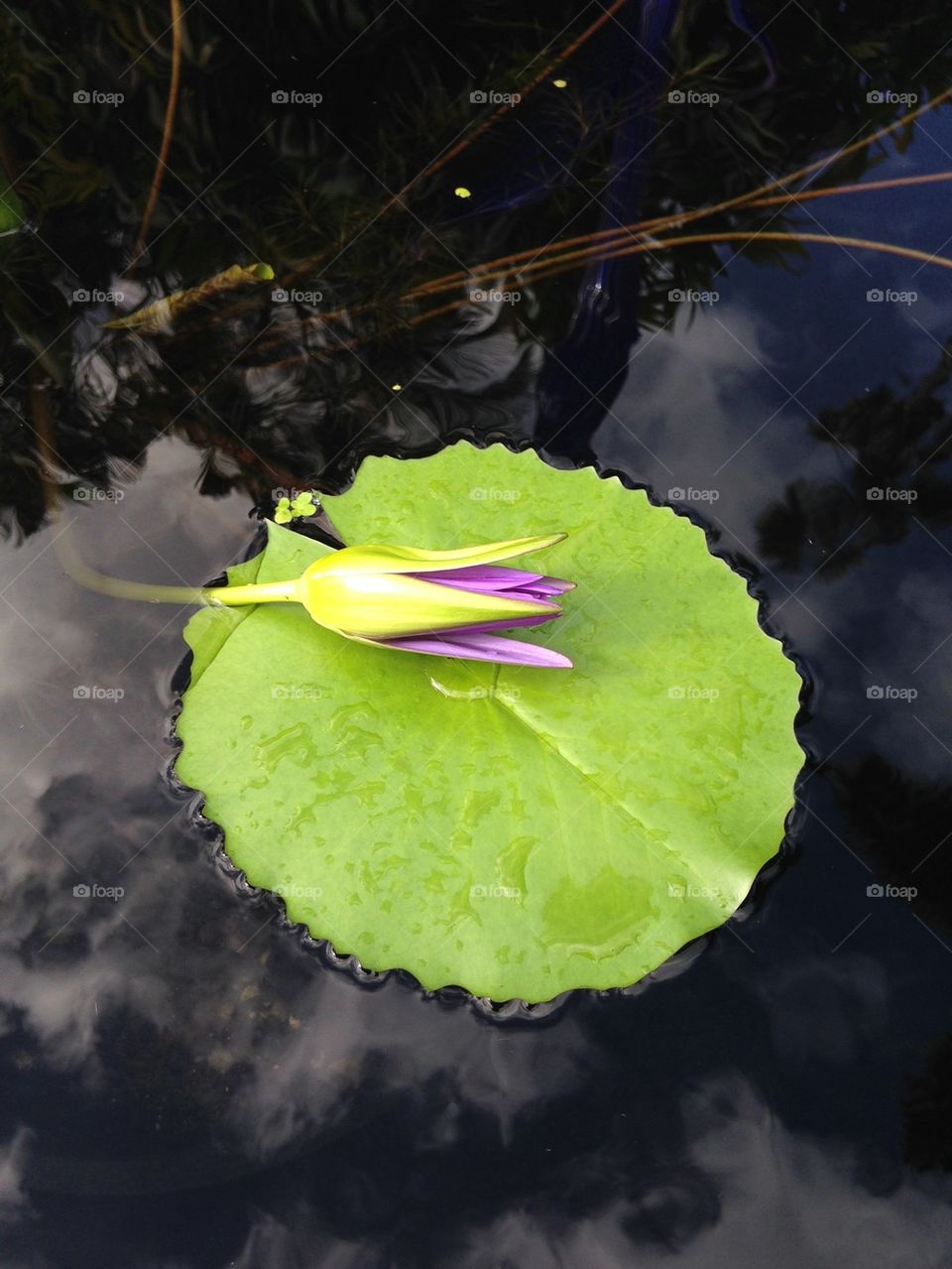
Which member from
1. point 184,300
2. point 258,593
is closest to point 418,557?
point 258,593

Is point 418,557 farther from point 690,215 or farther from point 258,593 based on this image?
point 690,215

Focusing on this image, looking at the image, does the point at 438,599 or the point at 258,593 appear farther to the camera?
the point at 258,593

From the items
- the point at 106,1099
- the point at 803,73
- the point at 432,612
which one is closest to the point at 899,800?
the point at 432,612

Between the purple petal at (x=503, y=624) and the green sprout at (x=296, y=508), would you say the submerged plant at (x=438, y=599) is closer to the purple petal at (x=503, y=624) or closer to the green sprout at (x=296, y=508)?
the purple petal at (x=503, y=624)

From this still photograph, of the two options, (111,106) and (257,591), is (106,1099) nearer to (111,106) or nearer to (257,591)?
(257,591)

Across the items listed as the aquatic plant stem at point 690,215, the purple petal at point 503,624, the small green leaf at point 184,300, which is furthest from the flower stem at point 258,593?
the aquatic plant stem at point 690,215

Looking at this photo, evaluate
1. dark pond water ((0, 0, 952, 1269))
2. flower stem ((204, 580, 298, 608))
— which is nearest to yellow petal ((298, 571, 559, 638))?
flower stem ((204, 580, 298, 608))
